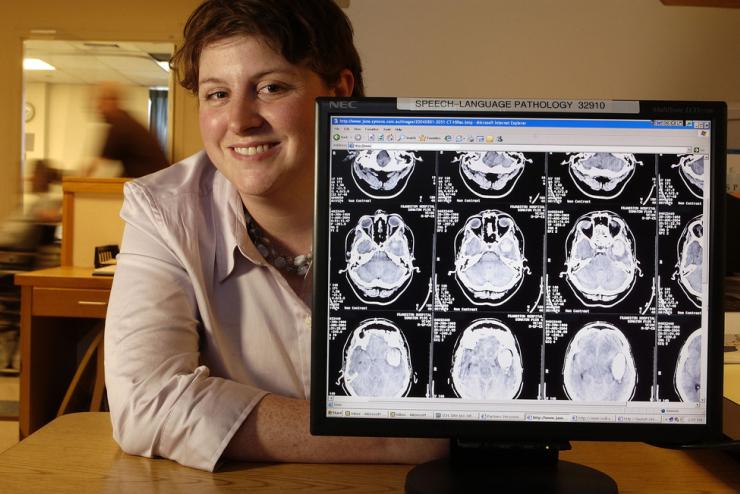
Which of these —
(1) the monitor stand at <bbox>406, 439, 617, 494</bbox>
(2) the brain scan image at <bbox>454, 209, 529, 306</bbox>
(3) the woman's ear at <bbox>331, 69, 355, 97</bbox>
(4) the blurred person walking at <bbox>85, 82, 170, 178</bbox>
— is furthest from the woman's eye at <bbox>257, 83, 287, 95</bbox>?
(4) the blurred person walking at <bbox>85, 82, 170, 178</bbox>

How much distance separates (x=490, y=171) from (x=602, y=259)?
0.15 meters

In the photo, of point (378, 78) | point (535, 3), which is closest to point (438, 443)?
point (378, 78)

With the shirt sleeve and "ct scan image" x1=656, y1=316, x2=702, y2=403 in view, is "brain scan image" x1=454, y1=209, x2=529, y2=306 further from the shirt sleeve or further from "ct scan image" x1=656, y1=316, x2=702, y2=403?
the shirt sleeve

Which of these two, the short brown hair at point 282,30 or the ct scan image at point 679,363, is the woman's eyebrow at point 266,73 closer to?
the short brown hair at point 282,30

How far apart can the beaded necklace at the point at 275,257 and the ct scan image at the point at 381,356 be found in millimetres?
438

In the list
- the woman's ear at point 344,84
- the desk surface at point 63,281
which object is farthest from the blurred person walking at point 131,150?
the woman's ear at point 344,84

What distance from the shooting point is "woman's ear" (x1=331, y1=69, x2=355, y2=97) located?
4.23 ft

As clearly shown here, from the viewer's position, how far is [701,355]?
0.75 meters

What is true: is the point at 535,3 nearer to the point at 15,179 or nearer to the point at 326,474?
the point at 326,474

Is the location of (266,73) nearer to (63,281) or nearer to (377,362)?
(377,362)

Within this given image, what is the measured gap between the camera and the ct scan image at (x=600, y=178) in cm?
75

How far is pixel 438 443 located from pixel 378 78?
5.12ft

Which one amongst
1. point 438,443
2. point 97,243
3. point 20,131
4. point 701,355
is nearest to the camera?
point 701,355

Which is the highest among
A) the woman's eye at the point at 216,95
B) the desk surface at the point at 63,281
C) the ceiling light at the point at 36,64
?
the ceiling light at the point at 36,64
